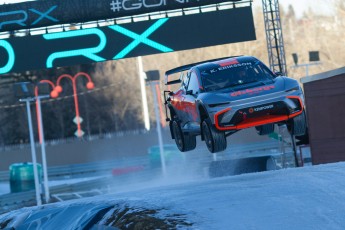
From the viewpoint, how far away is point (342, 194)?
888 cm

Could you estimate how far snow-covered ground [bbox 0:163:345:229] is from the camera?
783 cm

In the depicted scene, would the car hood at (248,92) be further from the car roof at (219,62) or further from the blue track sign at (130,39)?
the blue track sign at (130,39)

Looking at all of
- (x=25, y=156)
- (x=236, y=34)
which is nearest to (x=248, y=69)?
(x=236, y=34)

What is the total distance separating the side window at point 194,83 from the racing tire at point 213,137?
1.91 ft

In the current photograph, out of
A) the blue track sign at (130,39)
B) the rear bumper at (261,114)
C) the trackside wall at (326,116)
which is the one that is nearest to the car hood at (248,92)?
the rear bumper at (261,114)

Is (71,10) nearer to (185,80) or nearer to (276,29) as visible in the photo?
(276,29)

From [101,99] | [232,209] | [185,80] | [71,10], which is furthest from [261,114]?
[101,99]

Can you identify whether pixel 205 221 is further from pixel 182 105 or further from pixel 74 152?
pixel 74 152

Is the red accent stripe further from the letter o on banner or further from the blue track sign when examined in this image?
the letter o on banner

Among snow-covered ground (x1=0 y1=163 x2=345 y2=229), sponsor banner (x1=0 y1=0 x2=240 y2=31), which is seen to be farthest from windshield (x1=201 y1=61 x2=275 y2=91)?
sponsor banner (x1=0 y1=0 x2=240 y2=31)

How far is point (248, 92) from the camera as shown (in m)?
12.4

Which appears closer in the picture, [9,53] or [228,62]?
[228,62]

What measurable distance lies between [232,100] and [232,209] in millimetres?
4114

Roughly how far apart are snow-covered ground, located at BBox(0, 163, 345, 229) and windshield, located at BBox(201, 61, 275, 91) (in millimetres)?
2344
